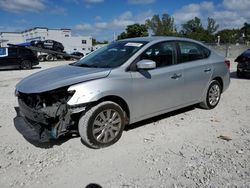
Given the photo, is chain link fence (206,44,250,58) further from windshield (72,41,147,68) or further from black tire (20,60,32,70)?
windshield (72,41,147,68)

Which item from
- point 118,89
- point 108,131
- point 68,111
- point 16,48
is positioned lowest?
point 108,131

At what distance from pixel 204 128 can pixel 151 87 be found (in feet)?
4.33

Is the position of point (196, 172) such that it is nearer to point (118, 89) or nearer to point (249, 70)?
point (118, 89)

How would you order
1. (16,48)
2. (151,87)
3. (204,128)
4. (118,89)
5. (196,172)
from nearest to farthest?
(196,172) < (118,89) < (151,87) < (204,128) < (16,48)

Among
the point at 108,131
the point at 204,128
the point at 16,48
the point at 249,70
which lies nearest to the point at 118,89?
the point at 108,131

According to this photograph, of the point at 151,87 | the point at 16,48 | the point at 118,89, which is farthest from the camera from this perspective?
the point at 16,48

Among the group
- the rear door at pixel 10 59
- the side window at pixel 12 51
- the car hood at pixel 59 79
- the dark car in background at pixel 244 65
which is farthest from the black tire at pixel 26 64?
the car hood at pixel 59 79

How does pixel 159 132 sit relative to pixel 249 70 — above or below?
below

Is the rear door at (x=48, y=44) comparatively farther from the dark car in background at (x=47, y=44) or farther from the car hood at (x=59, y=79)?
the car hood at (x=59, y=79)

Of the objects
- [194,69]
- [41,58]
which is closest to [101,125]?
[194,69]

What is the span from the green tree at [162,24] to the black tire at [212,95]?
63.4 meters

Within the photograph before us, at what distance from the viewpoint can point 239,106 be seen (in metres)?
6.27

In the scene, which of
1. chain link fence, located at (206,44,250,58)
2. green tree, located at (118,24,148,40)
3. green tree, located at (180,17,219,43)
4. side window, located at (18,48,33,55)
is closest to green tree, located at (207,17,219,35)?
green tree, located at (180,17,219,43)

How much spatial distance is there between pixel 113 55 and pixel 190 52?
1759 mm
